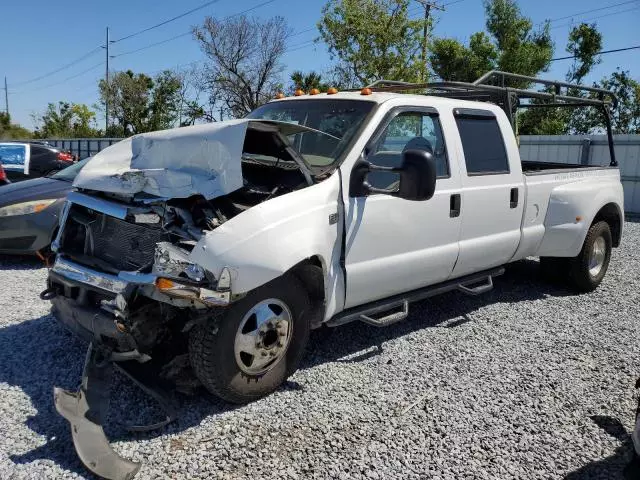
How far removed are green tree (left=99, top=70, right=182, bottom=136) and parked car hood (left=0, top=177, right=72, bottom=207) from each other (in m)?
30.2

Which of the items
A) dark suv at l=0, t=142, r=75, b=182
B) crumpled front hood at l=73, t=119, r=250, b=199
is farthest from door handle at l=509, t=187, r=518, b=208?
dark suv at l=0, t=142, r=75, b=182

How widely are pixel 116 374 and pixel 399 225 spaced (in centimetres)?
229

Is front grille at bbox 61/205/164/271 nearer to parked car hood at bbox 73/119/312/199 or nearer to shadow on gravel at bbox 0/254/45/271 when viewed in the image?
parked car hood at bbox 73/119/312/199

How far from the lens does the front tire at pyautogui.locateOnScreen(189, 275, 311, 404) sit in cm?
338

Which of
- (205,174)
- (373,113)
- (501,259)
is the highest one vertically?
(373,113)

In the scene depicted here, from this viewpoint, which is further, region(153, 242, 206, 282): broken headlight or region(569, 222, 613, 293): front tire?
region(569, 222, 613, 293): front tire

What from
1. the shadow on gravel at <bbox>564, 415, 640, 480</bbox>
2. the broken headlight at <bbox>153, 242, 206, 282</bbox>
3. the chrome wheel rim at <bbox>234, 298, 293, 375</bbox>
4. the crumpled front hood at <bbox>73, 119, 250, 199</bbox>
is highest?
the crumpled front hood at <bbox>73, 119, 250, 199</bbox>

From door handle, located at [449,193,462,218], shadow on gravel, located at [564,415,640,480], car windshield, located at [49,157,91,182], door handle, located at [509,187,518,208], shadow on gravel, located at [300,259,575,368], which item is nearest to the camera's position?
shadow on gravel, located at [564,415,640,480]

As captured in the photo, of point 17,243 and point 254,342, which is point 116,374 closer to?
point 254,342

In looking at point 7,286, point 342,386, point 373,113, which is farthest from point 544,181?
point 7,286

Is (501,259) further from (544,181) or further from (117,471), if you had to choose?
(117,471)

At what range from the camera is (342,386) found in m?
3.95

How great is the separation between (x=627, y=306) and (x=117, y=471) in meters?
5.34

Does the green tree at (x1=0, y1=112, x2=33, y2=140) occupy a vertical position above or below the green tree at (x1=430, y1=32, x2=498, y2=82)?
below
